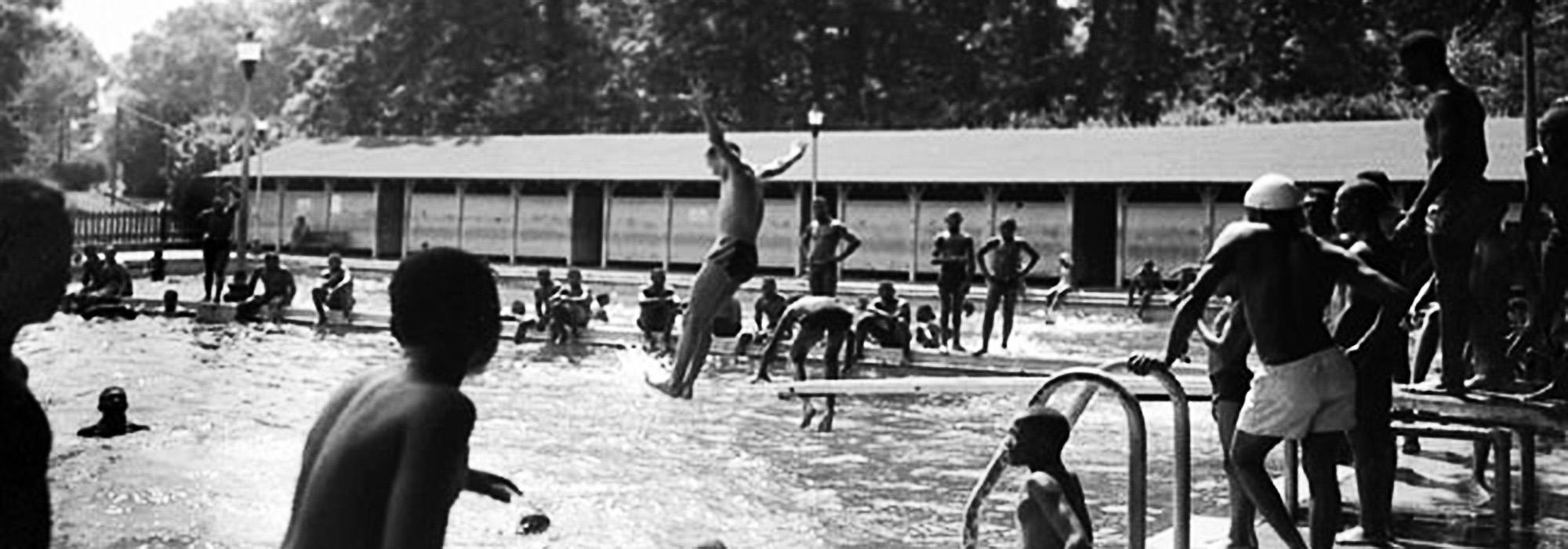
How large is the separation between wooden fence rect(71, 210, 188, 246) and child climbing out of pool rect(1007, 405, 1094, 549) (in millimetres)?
44702

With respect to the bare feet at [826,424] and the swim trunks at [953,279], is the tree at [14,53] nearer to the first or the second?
the swim trunks at [953,279]

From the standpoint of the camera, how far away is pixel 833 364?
50.9ft

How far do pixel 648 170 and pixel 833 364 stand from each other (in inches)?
1062

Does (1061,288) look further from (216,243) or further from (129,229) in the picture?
(129,229)

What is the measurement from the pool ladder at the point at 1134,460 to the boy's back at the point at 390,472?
10.3 ft

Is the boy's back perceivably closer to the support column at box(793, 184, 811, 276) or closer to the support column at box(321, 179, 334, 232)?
the support column at box(793, 184, 811, 276)

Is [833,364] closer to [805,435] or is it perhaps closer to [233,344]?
[805,435]

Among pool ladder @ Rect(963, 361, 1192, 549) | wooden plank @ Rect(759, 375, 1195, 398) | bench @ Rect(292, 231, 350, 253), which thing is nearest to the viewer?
pool ladder @ Rect(963, 361, 1192, 549)

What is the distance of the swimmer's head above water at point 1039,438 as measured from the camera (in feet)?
18.5

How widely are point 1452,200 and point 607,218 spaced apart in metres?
35.5

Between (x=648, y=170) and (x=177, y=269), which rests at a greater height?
(x=648, y=170)

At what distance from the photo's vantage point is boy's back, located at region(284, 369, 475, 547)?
10.1ft

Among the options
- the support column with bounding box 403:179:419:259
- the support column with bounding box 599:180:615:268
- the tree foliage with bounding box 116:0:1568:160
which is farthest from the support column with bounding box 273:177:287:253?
the tree foliage with bounding box 116:0:1568:160

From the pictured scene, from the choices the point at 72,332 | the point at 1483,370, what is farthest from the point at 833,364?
the point at 72,332
